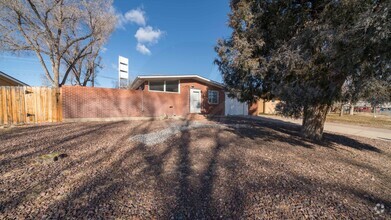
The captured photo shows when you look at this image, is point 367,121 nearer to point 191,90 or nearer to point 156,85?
point 191,90

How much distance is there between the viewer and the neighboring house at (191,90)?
41.8 ft

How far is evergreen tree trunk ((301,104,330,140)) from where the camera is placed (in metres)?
5.88

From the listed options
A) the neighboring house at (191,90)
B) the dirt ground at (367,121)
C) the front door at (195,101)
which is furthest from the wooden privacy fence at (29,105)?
the dirt ground at (367,121)

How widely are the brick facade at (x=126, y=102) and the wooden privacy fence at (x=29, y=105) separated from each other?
0.39 m

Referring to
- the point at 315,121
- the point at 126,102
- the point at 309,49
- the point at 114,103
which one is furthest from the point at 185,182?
the point at 126,102

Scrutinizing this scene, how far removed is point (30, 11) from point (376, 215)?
16.1 metres

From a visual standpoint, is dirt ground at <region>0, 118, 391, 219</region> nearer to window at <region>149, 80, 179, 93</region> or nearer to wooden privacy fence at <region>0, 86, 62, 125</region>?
wooden privacy fence at <region>0, 86, 62, 125</region>

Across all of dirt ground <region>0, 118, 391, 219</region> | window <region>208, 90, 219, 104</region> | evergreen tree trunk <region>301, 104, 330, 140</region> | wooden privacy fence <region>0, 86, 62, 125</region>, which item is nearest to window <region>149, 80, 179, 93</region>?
window <region>208, 90, 219, 104</region>

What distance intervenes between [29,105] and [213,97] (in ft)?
36.5

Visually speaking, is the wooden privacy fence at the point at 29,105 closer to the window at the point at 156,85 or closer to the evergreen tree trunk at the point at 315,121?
the window at the point at 156,85

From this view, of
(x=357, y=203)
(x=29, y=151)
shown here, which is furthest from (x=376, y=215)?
(x=29, y=151)

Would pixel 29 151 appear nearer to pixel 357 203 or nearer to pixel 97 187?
pixel 97 187

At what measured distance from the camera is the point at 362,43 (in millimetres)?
3129

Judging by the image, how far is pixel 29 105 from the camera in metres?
7.98
